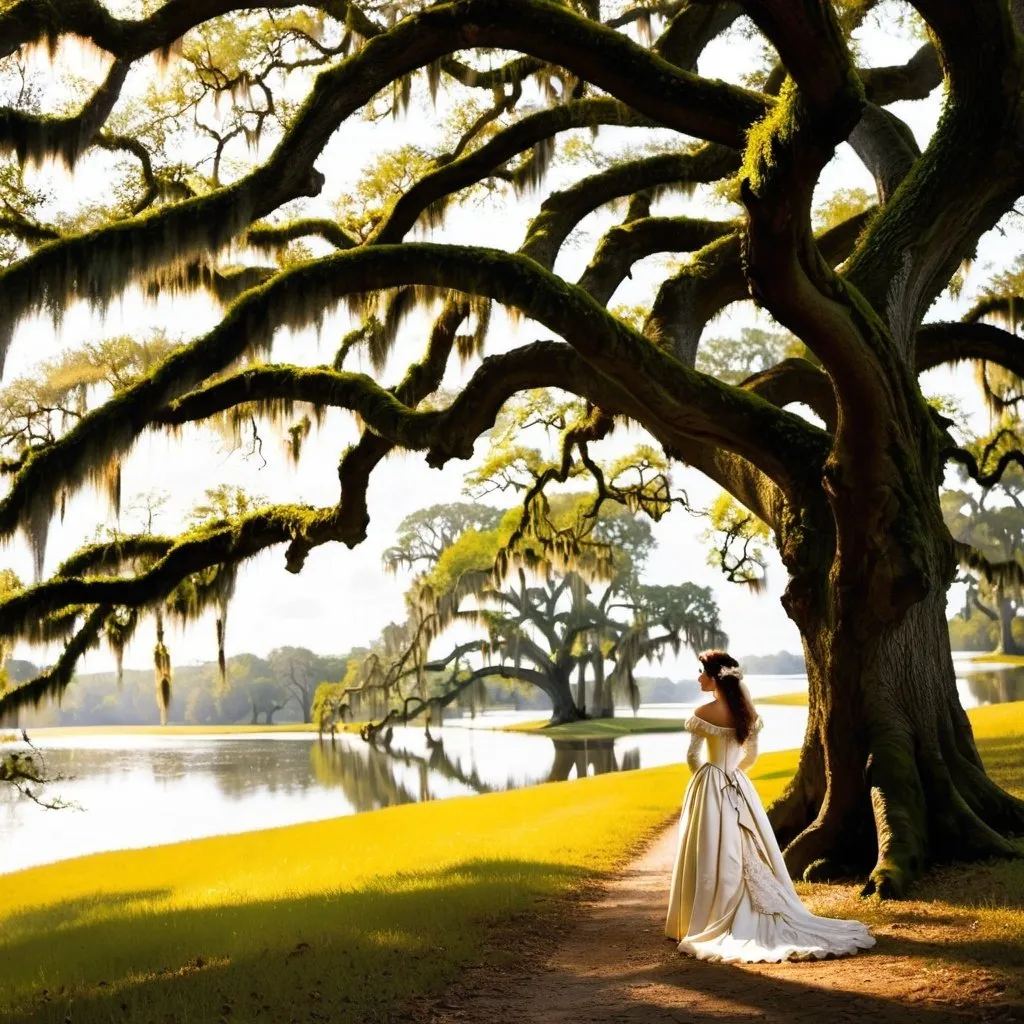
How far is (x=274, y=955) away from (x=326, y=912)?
1526 millimetres

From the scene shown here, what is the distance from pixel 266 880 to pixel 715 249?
7979 mm

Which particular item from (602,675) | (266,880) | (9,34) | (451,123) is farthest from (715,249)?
(602,675)

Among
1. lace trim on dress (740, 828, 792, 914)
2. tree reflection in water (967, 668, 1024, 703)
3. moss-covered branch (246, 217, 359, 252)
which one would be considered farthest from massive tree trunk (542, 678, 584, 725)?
lace trim on dress (740, 828, 792, 914)

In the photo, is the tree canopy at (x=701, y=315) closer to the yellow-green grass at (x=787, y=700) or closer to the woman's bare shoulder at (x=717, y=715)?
the woman's bare shoulder at (x=717, y=715)

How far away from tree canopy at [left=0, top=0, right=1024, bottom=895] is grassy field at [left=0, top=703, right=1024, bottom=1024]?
1.59 m

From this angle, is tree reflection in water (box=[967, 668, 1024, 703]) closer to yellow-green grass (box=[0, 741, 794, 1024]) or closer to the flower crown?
yellow-green grass (box=[0, 741, 794, 1024])

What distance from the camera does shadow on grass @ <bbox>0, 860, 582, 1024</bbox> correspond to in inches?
218

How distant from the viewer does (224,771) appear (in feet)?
104

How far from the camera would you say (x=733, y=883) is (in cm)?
659

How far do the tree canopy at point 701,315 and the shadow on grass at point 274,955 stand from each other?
290 cm

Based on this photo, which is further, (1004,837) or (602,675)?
(602,675)

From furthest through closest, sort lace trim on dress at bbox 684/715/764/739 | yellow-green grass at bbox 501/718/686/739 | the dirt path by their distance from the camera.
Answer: yellow-green grass at bbox 501/718/686/739
lace trim on dress at bbox 684/715/764/739
the dirt path

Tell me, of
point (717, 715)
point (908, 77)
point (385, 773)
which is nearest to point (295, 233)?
point (908, 77)

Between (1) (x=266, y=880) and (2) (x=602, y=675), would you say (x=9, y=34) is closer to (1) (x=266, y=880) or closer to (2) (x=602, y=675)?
(1) (x=266, y=880)
